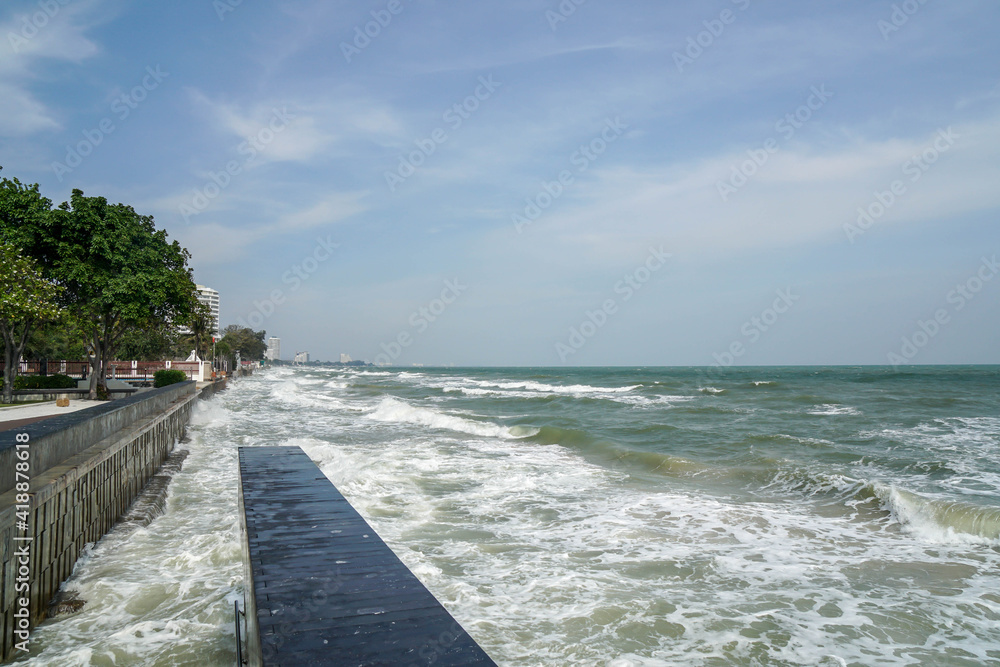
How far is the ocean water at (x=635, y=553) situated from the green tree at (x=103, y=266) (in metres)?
9.75

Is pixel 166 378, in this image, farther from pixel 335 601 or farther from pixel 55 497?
pixel 335 601

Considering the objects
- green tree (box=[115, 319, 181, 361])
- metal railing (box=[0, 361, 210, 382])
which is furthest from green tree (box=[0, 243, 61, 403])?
green tree (box=[115, 319, 181, 361])

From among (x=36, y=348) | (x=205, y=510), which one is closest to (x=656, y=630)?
(x=205, y=510)

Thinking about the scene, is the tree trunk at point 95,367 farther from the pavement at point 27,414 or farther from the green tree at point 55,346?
the green tree at point 55,346

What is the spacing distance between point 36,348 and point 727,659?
63.4 metres

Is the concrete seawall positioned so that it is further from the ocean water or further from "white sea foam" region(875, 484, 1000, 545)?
"white sea foam" region(875, 484, 1000, 545)

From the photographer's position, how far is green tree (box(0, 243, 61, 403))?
763 inches

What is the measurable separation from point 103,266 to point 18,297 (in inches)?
218

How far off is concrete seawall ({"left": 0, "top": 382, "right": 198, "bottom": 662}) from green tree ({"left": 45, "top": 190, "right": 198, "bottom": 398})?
1603cm

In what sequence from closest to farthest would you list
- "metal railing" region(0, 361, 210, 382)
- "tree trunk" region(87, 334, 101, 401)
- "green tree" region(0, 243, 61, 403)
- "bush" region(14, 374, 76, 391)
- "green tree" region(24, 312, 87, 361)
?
"green tree" region(0, 243, 61, 403) → "tree trunk" region(87, 334, 101, 401) → "bush" region(14, 374, 76, 391) → "metal railing" region(0, 361, 210, 382) → "green tree" region(24, 312, 87, 361)

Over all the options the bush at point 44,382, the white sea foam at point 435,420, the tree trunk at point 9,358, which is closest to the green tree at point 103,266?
the tree trunk at point 9,358

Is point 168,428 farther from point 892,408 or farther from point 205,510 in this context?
point 892,408

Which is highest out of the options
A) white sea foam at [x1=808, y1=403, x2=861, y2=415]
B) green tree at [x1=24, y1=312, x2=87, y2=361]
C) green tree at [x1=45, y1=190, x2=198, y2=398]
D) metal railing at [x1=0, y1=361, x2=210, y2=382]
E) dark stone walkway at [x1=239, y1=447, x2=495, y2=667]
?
green tree at [x1=45, y1=190, x2=198, y2=398]

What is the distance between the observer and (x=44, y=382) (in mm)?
28734
